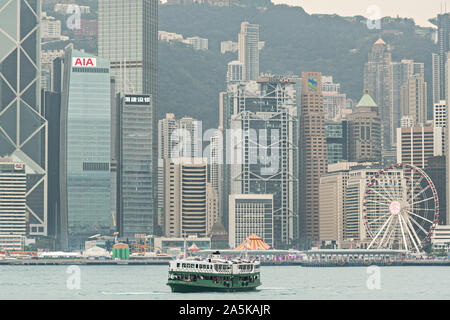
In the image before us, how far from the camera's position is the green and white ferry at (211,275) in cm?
11444

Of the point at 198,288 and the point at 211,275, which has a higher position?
the point at 211,275

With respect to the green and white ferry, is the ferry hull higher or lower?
lower

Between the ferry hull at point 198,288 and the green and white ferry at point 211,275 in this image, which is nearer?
the green and white ferry at point 211,275

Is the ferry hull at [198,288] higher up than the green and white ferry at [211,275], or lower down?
lower down

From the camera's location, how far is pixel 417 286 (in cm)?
14975

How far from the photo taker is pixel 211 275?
375 feet

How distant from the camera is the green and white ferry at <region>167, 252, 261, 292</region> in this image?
11444cm

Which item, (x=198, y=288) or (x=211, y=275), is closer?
(x=211, y=275)

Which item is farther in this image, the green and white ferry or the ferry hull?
the ferry hull
